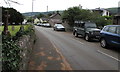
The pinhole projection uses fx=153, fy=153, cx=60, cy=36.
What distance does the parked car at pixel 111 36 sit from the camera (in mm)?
10087

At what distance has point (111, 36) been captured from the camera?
10672mm

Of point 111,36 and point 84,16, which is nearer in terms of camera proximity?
point 111,36

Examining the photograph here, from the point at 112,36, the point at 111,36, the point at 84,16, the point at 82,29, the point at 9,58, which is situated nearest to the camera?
the point at 9,58

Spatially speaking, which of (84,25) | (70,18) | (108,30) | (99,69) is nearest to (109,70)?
(99,69)

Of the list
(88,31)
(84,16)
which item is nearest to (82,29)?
(88,31)

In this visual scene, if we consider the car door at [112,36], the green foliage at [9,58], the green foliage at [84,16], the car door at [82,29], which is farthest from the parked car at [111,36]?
the green foliage at [84,16]

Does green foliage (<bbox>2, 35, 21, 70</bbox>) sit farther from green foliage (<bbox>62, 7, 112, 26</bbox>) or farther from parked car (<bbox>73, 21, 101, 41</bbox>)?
green foliage (<bbox>62, 7, 112, 26</bbox>)

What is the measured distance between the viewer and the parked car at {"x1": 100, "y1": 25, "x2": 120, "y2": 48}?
1009cm

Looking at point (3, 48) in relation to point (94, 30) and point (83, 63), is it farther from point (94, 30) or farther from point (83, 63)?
point (94, 30)

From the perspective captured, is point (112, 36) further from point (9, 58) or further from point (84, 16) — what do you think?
point (84, 16)

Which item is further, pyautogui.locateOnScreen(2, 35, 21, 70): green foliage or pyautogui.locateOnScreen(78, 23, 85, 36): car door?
pyautogui.locateOnScreen(78, 23, 85, 36): car door

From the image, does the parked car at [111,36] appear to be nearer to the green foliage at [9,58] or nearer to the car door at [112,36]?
the car door at [112,36]

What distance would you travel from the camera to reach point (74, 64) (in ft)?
23.2

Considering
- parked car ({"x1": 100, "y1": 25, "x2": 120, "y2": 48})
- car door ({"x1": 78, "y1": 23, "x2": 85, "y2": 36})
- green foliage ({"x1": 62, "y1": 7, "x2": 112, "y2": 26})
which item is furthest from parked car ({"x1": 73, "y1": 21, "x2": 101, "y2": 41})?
green foliage ({"x1": 62, "y1": 7, "x2": 112, "y2": 26})
